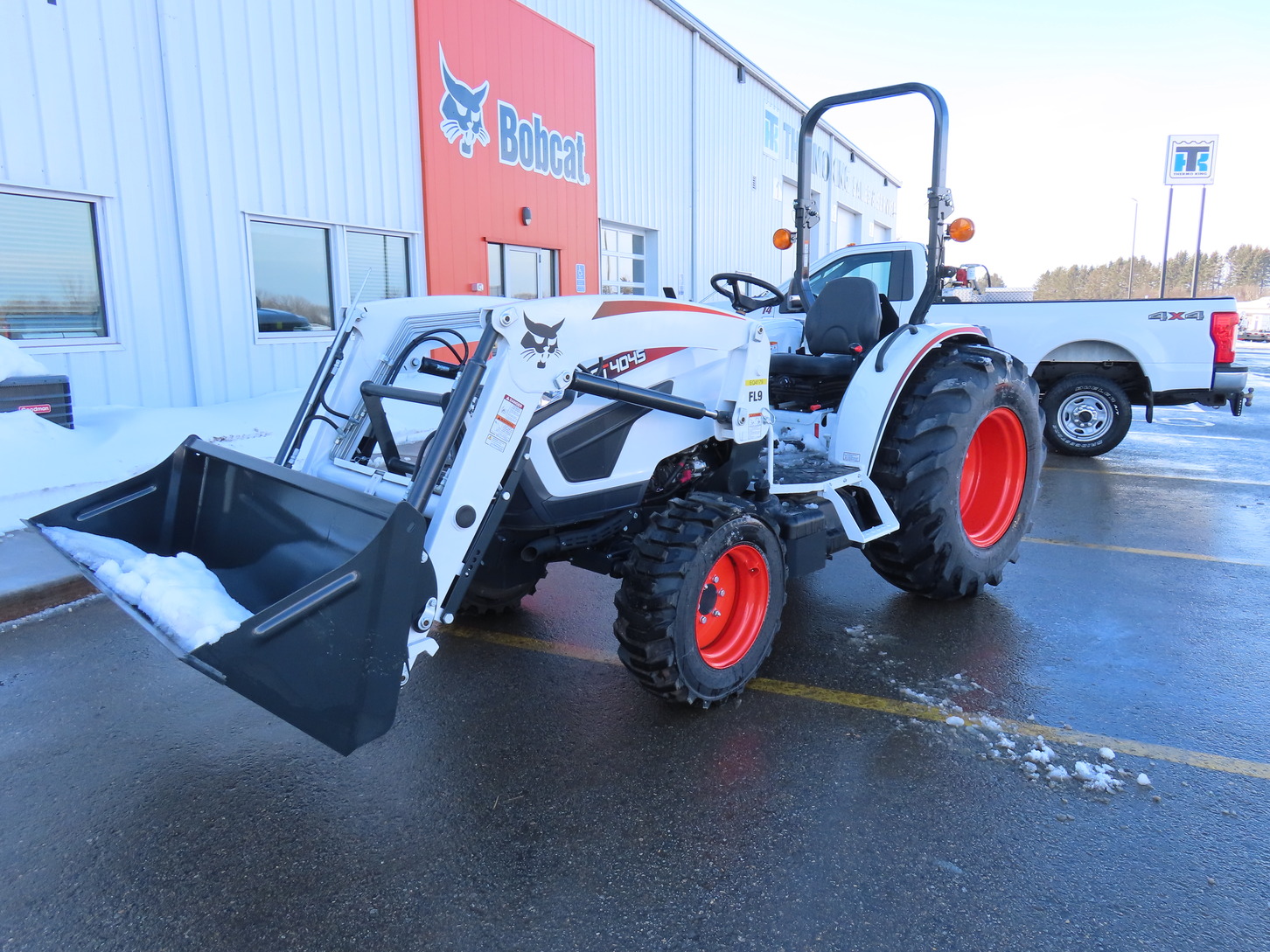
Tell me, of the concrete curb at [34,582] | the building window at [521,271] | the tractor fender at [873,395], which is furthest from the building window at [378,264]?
the tractor fender at [873,395]

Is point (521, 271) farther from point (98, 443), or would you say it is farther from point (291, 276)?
point (98, 443)

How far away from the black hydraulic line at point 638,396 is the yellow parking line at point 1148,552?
352cm

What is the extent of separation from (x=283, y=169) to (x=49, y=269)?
2452mm

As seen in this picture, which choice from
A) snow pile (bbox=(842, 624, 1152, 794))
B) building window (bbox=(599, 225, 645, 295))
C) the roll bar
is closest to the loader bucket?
snow pile (bbox=(842, 624, 1152, 794))

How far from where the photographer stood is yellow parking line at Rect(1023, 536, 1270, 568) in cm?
533

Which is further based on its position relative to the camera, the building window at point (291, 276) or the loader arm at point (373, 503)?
the building window at point (291, 276)

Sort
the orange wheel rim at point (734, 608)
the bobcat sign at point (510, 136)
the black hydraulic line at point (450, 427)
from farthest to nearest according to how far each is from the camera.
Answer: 1. the bobcat sign at point (510, 136)
2. the orange wheel rim at point (734, 608)
3. the black hydraulic line at point (450, 427)

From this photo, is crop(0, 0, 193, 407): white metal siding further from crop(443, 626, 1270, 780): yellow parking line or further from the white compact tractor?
crop(443, 626, 1270, 780): yellow parking line

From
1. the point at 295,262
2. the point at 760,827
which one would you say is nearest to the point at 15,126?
the point at 295,262

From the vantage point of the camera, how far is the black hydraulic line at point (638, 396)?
293 centimetres

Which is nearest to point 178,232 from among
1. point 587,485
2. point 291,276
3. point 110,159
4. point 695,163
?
point 110,159

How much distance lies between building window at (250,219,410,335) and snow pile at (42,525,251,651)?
19.1 ft

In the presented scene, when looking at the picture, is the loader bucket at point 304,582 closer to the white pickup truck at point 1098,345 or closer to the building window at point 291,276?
the building window at point 291,276

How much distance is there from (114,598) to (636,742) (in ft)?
5.81
